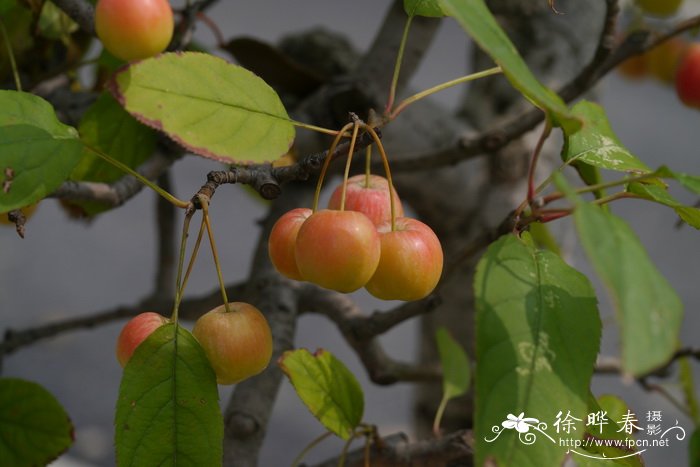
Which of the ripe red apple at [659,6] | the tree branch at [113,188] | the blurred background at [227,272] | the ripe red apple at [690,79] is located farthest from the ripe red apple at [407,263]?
the blurred background at [227,272]

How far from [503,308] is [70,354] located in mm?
1405

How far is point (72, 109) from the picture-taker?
673mm

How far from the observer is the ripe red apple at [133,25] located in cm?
37

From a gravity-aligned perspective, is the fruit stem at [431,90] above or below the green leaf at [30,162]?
above

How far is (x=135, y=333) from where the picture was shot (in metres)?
0.37

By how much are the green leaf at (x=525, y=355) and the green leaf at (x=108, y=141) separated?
302 millimetres

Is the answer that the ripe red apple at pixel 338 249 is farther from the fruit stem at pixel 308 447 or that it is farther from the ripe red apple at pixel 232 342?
the fruit stem at pixel 308 447

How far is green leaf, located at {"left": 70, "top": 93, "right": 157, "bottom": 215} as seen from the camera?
52cm

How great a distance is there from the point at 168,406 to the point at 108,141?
9.3 inches

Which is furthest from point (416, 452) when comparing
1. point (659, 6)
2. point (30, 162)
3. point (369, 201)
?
point (659, 6)

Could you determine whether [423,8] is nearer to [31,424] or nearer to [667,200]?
[667,200]

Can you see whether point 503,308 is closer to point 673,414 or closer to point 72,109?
point 72,109

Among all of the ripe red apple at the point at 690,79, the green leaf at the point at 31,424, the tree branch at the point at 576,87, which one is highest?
the ripe red apple at the point at 690,79

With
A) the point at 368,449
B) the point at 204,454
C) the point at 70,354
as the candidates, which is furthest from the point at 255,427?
the point at 70,354
